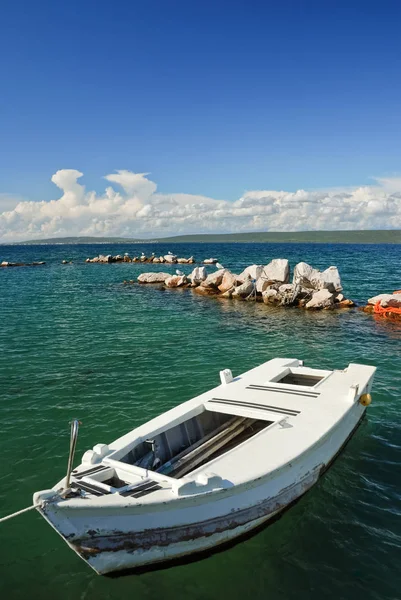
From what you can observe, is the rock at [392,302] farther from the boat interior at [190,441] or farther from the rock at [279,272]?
the boat interior at [190,441]

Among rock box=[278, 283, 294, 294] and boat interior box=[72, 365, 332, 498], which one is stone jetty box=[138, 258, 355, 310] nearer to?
rock box=[278, 283, 294, 294]

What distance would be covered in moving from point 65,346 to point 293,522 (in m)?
17.3

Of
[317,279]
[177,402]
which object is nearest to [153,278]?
[317,279]

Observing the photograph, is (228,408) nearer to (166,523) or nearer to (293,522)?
(293,522)

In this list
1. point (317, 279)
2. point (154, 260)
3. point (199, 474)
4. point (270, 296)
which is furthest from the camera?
point (154, 260)

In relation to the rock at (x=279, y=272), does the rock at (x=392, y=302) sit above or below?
below

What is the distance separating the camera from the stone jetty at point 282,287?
119ft

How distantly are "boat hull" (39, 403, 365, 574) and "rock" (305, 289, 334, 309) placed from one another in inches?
1057

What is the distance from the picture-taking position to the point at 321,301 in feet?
114

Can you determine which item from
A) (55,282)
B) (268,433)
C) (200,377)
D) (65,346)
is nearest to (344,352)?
(200,377)

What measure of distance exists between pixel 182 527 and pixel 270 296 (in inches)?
1243

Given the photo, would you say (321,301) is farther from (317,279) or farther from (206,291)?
(206,291)

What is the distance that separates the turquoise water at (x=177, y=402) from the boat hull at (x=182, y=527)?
391mm

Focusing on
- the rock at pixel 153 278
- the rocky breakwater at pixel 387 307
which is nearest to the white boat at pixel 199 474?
the rocky breakwater at pixel 387 307
